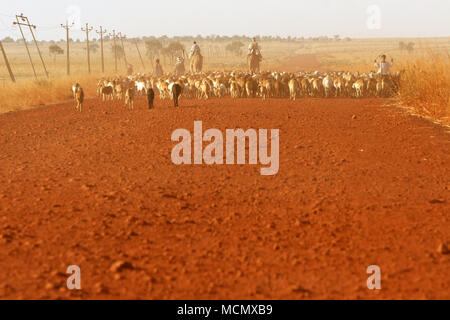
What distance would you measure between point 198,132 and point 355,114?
5.11 metres

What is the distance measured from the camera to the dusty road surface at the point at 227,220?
4.01m

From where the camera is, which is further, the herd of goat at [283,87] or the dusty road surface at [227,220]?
the herd of goat at [283,87]

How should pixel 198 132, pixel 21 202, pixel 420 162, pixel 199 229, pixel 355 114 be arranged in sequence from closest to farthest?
pixel 199 229 < pixel 21 202 < pixel 420 162 < pixel 198 132 < pixel 355 114

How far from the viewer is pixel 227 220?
546 centimetres

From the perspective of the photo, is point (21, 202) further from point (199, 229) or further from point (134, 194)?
point (199, 229)

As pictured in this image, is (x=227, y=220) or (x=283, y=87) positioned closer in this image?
(x=227, y=220)

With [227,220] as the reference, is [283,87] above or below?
above

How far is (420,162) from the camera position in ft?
26.2

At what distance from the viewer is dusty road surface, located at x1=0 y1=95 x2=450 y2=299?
4.01m

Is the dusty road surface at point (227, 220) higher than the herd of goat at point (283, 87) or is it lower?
lower
